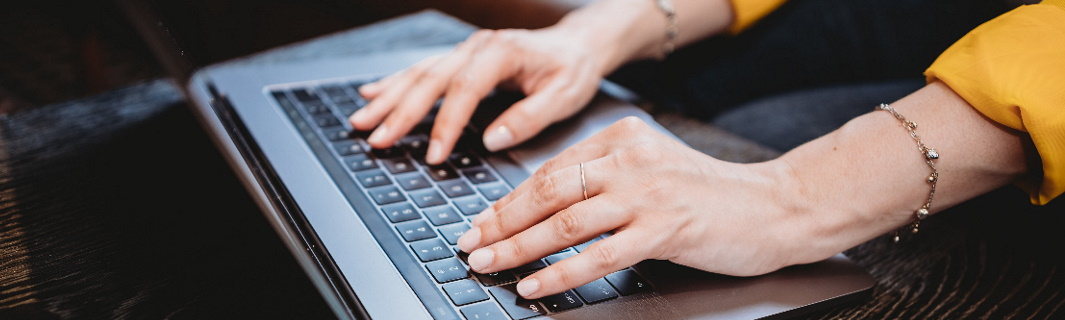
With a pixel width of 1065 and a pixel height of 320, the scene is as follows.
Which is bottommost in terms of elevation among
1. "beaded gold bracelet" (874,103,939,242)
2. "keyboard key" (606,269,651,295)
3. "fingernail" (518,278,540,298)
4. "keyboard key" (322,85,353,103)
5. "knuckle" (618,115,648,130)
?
"beaded gold bracelet" (874,103,939,242)

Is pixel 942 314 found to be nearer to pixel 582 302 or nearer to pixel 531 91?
pixel 582 302

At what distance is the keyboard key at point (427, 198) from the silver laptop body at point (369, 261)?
38mm

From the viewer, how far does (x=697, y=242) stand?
50 centimetres

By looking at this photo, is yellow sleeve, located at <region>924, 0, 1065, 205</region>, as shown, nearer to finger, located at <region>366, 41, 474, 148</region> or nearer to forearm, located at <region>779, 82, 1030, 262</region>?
forearm, located at <region>779, 82, 1030, 262</region>

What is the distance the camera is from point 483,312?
0.46m

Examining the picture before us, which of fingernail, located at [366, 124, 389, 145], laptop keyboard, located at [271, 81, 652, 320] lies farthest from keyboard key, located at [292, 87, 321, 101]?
fingernail, located at [366, 124, 389, 145]

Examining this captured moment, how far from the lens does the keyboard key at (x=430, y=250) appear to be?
51cm

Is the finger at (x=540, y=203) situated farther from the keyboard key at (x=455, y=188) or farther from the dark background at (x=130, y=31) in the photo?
the dark background at (x=130, y=31)

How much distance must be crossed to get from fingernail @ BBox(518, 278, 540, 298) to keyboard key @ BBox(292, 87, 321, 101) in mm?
382

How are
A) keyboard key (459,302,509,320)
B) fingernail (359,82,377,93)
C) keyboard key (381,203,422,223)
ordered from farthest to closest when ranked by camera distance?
1. fingernail (359,82,377,93)
2. keyboard key (381,203,422,223)
3. keyboard key (459,302,509,320)

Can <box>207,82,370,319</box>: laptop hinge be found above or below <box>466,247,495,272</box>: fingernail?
above

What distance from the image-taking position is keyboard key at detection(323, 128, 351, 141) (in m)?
0.69

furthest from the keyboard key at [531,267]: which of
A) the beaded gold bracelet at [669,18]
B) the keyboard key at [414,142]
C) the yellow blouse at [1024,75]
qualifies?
the beaded gold bracelet at [669,18]

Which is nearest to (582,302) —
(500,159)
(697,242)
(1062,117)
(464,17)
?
(697,242)
